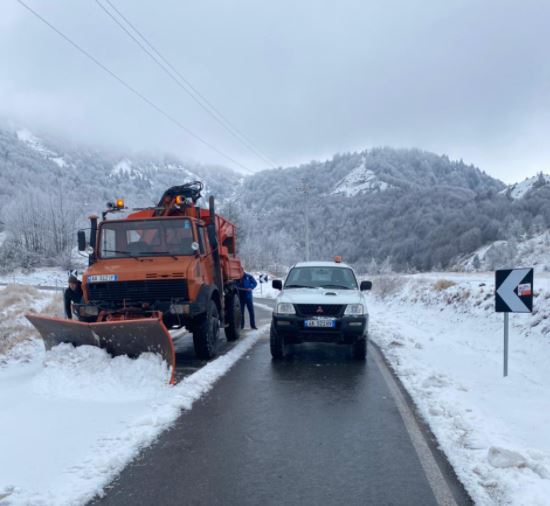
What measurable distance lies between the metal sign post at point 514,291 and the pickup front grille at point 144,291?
5288mm

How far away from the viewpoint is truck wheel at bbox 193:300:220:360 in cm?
848

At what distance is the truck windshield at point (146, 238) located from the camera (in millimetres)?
8648

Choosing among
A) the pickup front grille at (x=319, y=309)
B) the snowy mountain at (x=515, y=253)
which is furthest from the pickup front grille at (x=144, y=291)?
the snowy mountain at (x=515, y=253)

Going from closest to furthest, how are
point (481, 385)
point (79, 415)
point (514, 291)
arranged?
point (79, 415), point (481, 385), point (514, 291)

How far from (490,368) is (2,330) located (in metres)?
11.0

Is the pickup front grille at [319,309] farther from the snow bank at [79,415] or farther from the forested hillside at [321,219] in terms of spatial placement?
the forested hillside at [321,219]

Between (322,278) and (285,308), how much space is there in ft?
5.80

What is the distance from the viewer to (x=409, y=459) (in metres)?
4.24

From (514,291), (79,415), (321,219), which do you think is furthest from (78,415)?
(321,219)

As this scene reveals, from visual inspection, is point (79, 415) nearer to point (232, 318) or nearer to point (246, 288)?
point (232, 318)

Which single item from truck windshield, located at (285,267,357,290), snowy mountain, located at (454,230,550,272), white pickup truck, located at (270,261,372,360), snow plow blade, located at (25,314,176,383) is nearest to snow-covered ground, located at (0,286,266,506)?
snow plow blade, located at (25,314,176,383)

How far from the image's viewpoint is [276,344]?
880 centimetres

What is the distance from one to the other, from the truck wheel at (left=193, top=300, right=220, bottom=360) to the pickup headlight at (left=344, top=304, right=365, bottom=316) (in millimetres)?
2541

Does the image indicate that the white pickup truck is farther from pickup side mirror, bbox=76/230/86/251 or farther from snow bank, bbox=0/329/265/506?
pickup side mirror, bbox=76/230/86/251
